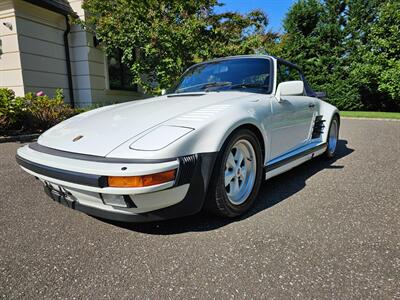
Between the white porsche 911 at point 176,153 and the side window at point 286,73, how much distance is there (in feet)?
0.58

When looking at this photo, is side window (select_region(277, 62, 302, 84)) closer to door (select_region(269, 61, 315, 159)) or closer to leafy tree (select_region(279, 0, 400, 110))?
door (select_region(269, 61, 315, 159))

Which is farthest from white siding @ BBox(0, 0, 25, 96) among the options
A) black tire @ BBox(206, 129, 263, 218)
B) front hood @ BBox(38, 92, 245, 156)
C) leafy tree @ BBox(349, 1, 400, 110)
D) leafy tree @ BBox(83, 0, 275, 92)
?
leafy tree @ BBox(349, 1, 400, 110)

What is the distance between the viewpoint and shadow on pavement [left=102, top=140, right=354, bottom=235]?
7.26 feet

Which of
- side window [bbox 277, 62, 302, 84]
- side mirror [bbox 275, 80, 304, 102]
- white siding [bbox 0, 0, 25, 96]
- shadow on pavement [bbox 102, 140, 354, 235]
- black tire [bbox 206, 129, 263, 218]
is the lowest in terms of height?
shadow on pavement [bbox 102, 140, 354, 235]

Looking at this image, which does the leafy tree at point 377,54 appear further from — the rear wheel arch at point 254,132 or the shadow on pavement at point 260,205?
the rear wheel arch at point 254,132

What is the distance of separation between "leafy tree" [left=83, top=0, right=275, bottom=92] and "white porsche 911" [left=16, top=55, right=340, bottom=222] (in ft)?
19.1

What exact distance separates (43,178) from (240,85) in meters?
1.97

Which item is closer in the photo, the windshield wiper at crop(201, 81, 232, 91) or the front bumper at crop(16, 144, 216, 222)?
the front bumper at crop(16, 144, 216, 222)

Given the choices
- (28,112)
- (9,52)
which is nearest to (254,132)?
(28,112)

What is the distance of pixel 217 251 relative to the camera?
1901mm

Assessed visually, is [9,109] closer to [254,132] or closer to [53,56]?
[53,56]

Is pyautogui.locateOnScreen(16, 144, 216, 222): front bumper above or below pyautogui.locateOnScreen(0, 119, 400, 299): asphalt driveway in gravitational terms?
above

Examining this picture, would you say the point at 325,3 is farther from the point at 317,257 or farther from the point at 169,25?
the point at 317,257

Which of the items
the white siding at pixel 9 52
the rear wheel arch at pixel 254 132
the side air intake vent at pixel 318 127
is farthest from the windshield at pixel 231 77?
the white siding at pixel 9 52
